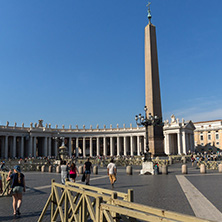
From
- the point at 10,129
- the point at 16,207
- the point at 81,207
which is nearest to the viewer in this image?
the point at 81,207

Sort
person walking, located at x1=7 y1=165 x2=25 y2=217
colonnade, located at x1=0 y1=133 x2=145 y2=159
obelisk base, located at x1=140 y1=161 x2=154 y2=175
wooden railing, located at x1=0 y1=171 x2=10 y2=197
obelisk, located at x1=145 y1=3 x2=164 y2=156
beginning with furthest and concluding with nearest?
colonnade, located at x1=0 y1=133 x2=145 y2=159, obelisk, located at x1=145 y1=3 x2=164 y2=156, obelisk base, located at x1=140 y1=161 x2=154 y2=175, wooden railing, located at x1=0 y1=171 x2=10 y2=197, person walking, located at x1=7 y1=165 x2=25 y2=217

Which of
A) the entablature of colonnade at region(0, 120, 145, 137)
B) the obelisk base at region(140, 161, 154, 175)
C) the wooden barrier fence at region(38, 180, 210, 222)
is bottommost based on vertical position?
the obelisk base at region(140, 161, 154, 175)

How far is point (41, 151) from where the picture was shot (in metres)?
82.0

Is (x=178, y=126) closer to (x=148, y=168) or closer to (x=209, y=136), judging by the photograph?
(x=209, y=136)

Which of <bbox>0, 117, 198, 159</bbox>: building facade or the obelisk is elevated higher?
the obelisk

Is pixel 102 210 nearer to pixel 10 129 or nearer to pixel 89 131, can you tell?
pixel 10 129

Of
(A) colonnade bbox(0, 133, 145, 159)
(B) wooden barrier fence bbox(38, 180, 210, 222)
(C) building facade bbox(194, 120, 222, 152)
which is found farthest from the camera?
(C) building facade bbox(194, 120, 222, 152)

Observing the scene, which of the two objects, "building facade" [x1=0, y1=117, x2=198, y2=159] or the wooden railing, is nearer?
the wooden railing

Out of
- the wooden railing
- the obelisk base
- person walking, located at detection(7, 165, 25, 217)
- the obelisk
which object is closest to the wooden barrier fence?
person walking, located at detection(7, 165, 25, 217)

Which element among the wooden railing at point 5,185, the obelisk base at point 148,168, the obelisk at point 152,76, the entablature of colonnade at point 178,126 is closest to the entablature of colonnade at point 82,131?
the entablature of colonnade at point 178,126

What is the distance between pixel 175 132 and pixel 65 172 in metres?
68.2

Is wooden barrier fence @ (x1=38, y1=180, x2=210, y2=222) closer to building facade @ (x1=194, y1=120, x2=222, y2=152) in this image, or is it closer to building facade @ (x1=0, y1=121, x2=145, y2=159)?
building facade @ (x1=0, y1=121, x2=145, y2=159)

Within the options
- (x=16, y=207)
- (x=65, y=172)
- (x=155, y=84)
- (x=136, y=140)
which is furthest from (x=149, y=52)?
(x=136, y=140)

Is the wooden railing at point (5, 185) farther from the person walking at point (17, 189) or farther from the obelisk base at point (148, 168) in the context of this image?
the obelisk base at point (148, 168)
